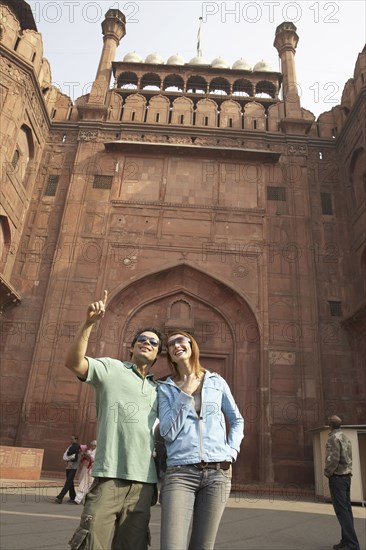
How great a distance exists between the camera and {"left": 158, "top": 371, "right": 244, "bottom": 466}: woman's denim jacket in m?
1.86

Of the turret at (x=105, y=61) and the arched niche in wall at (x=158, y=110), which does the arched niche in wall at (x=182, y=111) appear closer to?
the arched niche in wall at (x=158, y=110)

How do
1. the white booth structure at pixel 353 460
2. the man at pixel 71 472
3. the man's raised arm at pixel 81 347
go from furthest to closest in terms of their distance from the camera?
the white booth structure at pixel 353 460
the man at pixel 71 472
the man's raised arm at pixel 81 347

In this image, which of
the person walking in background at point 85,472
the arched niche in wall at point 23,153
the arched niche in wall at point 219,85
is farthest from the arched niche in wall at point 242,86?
the person walking in background at point 85,472

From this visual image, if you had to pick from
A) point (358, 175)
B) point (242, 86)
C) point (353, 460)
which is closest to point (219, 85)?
point (242, 86)

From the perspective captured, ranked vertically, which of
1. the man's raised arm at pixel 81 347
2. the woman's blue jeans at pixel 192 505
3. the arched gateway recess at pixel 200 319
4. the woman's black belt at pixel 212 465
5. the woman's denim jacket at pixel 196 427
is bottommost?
the woman's blue jeans at pixel 192 505

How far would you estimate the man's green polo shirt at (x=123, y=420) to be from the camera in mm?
1836

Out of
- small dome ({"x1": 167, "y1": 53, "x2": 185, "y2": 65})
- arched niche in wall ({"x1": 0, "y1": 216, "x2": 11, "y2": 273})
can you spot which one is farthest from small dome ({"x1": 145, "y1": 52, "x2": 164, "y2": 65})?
arched niche in wall ({"x1": 0, "y1": 216, "x2": 11, "y2": 273})

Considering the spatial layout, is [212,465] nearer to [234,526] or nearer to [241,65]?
[234,526]

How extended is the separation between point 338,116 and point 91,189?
10.6 meters

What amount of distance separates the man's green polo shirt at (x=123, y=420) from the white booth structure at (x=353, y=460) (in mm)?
8480

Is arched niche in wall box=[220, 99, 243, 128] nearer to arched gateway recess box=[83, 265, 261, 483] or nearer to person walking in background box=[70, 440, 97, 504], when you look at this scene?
arched gateway recess box=[83, 265, 261, 483]

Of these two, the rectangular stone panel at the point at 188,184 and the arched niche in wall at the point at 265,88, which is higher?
the arched niche in wall at the point at 265,88

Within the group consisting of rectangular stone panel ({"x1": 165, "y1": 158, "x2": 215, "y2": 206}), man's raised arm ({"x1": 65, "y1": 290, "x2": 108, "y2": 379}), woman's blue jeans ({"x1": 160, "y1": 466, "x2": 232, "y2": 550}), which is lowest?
woman's blue jeans ({"x1": 160, "y1": 466, "x2": 232, "y2": 550})

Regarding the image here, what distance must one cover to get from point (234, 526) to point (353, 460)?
17.0ft
